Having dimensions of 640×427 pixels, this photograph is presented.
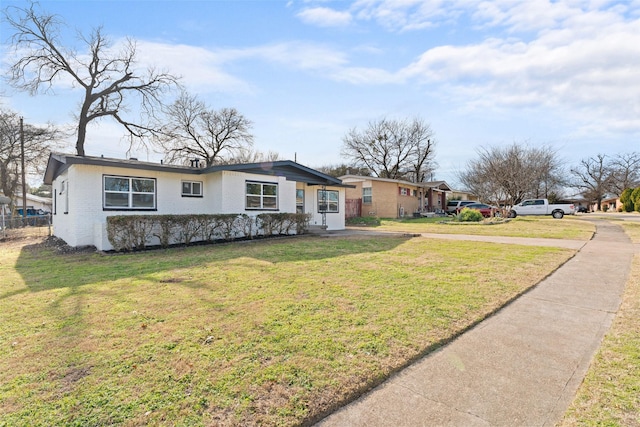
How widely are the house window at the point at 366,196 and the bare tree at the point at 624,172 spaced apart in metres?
48.1

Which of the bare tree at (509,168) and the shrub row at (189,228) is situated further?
the bare tree at (509,168)

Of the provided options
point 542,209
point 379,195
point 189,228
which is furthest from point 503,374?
point 542,209

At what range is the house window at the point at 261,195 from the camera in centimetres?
1411

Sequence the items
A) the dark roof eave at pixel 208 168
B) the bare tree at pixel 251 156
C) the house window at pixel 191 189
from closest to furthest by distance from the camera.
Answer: the dark roof eave at pixel 208 168
the house window at pixel 191 189
the bare tree at pixel 251 156

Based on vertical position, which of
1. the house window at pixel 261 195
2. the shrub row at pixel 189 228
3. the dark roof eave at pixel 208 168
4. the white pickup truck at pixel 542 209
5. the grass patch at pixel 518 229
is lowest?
the grass patch at pixel 518 229

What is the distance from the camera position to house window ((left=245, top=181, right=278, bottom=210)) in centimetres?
1411

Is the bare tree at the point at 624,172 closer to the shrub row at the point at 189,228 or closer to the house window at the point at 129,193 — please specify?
the shrub row at the point at 189,228

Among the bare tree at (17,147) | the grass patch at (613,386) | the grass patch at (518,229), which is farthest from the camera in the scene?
the bare tree at (17,147)

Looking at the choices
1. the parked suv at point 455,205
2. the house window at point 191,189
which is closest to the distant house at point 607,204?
the parked suv at point 455,205

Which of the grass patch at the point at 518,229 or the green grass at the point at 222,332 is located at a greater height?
the grass patch at the point at 518,229

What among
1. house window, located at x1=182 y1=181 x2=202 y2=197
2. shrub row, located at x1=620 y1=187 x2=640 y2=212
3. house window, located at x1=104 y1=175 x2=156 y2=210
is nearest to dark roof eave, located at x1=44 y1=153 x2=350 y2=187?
house window, located at x1=182 y1=181 x2=202 y2=197

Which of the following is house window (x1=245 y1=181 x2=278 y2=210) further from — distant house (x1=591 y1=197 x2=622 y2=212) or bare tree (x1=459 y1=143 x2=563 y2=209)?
distant house (x1=591 y1=197 x2=622 y2=212)

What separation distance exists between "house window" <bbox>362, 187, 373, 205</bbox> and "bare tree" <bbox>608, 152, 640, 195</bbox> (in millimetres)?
48139

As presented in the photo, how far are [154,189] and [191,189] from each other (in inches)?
59.1
